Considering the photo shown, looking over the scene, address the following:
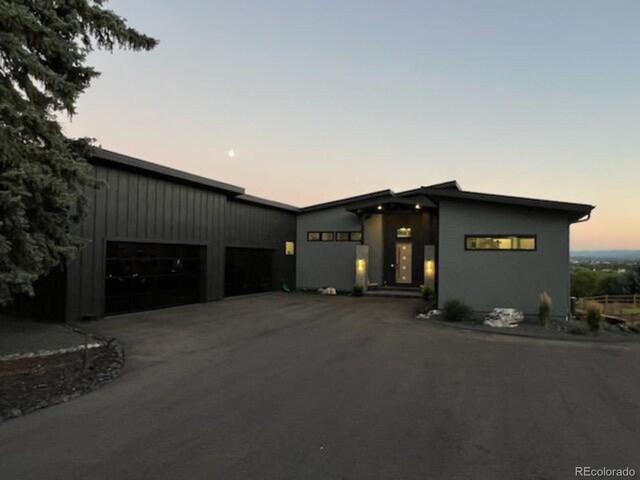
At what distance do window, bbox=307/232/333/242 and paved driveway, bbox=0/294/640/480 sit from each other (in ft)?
52.8

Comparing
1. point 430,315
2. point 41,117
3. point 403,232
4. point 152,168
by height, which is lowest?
point 430,315

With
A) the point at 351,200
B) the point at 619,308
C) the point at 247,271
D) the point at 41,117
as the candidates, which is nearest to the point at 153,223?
the point at 247,271

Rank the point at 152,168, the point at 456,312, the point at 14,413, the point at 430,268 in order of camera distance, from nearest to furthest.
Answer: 1. the point at 14,413
2. the point at 456,312
3. the point at 152,168
4. the point at 430,268

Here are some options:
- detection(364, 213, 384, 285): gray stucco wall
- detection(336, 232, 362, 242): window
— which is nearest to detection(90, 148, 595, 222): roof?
detection(336, 232, 362, 242): window

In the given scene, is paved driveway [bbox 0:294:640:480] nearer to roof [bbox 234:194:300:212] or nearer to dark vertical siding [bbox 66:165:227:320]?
dark vertical siding [bbox 66:165:227:320]

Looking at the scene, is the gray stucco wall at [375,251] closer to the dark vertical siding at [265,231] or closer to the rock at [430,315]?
the dark vertical siding at [265,231]

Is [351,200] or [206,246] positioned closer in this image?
[206,246]

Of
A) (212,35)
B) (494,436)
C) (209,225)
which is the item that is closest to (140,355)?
(494,436)

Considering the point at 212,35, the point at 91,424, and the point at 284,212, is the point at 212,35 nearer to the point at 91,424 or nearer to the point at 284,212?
the point at 284,212

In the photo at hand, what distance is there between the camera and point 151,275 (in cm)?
1553

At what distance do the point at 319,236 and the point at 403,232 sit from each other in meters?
5.29

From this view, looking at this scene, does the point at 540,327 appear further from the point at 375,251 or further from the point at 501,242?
the point at 375,251

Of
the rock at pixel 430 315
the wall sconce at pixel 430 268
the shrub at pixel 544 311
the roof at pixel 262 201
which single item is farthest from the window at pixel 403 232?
the shrub at pixel 544 311

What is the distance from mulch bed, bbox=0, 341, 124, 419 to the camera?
18.4 ft
